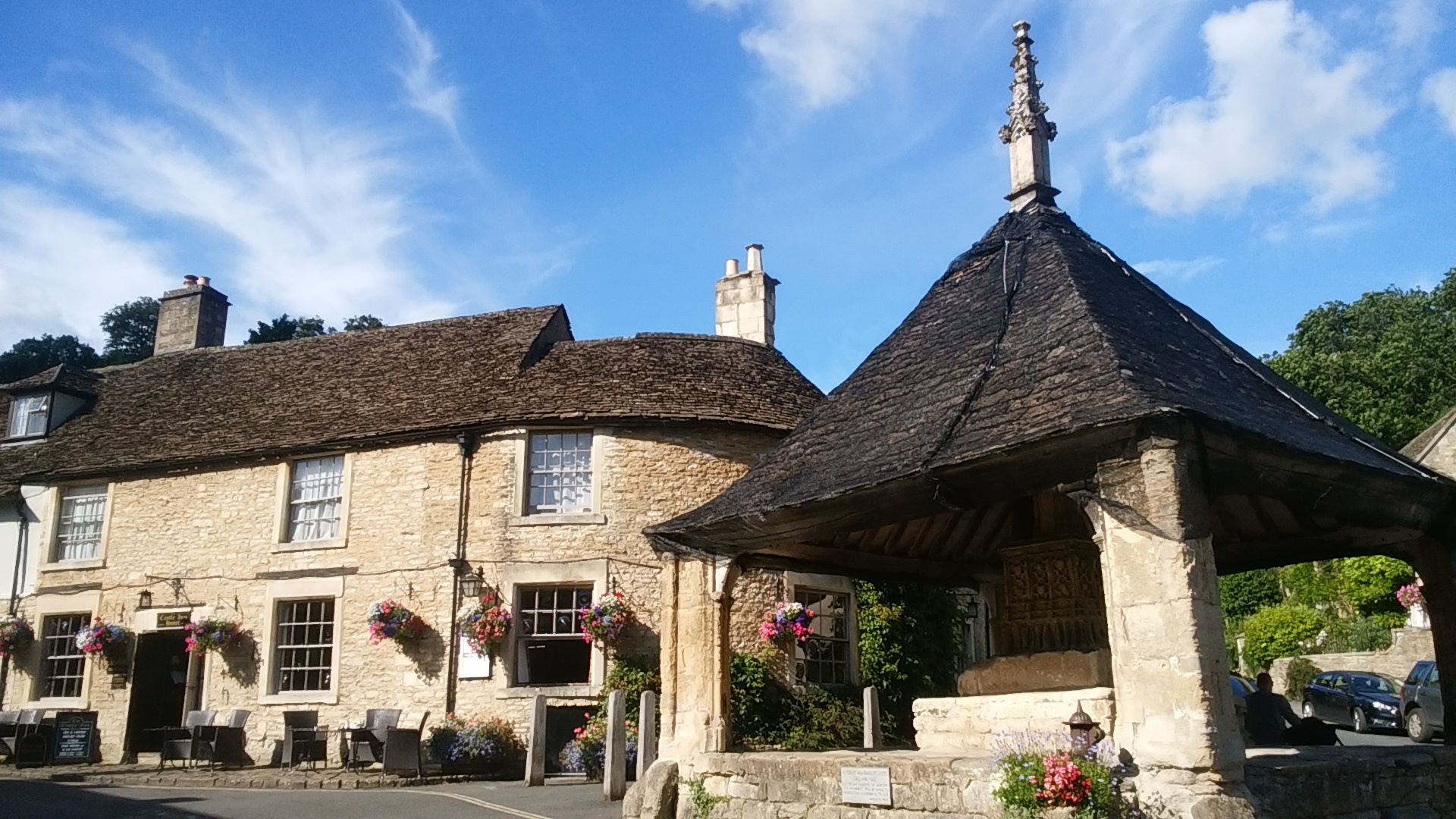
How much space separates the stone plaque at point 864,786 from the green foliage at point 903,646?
9174mm

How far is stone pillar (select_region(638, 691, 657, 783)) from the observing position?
1183 cm

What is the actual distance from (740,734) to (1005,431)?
9.27 metres

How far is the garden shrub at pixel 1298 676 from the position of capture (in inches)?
977

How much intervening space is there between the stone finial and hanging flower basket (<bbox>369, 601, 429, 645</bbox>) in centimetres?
1048

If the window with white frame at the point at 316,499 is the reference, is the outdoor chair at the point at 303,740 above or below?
below

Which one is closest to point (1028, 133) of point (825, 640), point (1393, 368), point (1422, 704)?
point (825, 640)

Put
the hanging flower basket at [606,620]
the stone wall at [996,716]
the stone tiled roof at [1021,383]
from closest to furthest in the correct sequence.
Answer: the stone tiled roof at [1021,383] < the stone wall at [996,716] < the hanging flower basket at [606,620]

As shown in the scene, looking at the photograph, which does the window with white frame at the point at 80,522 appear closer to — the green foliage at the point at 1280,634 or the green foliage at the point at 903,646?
the green foliage at the point at 903,646

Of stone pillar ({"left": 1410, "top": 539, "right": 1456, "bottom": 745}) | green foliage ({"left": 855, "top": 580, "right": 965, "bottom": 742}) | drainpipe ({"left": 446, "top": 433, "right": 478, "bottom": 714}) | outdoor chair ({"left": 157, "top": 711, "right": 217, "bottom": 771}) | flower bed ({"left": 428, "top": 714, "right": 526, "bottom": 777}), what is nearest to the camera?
stone pillar ({"left": 1410, "top": 539, "right": 1456, "bottom": 745})

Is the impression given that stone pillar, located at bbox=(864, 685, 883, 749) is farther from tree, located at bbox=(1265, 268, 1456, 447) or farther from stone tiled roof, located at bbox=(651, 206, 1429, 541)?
tree, located at bbox=(1265, 268, 1456, 447)

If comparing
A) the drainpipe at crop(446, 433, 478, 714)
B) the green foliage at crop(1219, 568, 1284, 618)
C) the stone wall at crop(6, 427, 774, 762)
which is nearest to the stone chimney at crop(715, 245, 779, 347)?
the stone wall at crop(6, 427, 774, 762)

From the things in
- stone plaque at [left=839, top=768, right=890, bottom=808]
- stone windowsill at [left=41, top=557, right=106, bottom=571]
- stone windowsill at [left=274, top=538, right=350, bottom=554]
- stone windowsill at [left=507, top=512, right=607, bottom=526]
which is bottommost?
stone plaque at [left=839, top=768, right=890, bottom=808]

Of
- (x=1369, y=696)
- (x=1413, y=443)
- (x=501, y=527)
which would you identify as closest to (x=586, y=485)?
(x=501, y=527)

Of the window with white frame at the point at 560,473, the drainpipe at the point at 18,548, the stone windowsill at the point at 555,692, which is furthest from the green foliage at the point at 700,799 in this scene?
the drainpipe at the point at 18,548
